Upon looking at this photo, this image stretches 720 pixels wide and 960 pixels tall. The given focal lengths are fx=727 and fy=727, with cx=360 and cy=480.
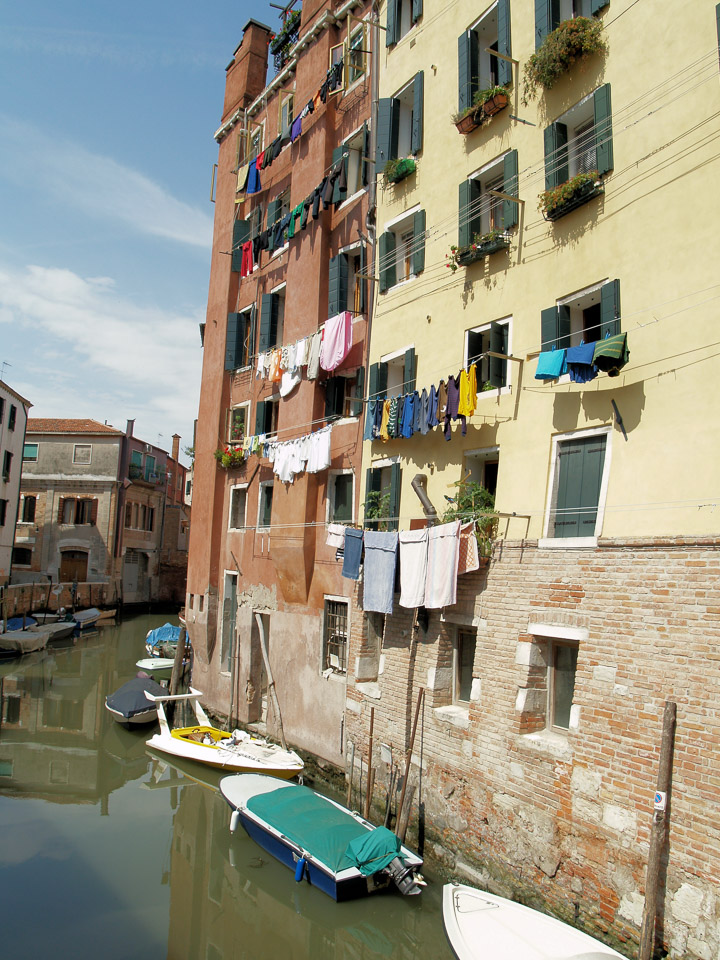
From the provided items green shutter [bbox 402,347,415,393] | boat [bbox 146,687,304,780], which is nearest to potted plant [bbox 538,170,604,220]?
green shutter [bbox 402,347,415,393]

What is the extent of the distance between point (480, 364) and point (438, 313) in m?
1.77

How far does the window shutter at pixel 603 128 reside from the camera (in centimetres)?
1044

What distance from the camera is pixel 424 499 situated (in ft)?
42.8

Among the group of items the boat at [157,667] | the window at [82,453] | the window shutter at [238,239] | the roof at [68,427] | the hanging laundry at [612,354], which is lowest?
the boat at [157,667]

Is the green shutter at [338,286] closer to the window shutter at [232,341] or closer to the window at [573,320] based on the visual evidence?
the window shutter at [232,341]

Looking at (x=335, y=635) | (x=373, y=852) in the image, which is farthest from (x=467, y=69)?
(x=373, y=852)

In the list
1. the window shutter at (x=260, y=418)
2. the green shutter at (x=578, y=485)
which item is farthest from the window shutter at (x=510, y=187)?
the window shutter at (x=260, y=418)

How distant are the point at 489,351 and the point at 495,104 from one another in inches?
169

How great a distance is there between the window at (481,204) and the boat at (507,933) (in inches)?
407

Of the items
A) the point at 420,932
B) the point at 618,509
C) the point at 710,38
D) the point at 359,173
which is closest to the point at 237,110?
the point at 359,173

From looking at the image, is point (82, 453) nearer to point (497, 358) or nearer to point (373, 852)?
point (497, 358)

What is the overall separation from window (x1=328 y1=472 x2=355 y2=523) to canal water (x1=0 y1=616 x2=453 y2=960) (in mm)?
6942

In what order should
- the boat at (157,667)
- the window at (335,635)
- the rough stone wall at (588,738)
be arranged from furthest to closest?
1. the boat at (157,667)
2. the window at (335,635)
3. the rough stone wall at (588,738)

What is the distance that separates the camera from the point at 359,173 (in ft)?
60.0
